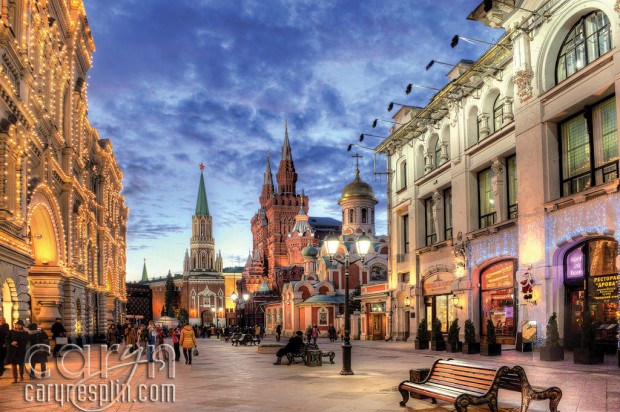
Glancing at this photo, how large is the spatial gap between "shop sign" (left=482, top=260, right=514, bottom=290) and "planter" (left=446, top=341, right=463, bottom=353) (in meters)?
3.32

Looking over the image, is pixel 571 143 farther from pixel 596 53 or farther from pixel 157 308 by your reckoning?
pixel 157 308

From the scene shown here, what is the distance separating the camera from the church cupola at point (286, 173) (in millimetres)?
138125

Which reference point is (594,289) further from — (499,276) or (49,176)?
(49,176)

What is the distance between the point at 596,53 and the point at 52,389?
2037cm

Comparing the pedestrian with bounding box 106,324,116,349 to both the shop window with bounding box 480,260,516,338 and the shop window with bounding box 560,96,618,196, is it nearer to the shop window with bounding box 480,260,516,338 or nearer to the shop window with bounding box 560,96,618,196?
the shop window with bounding box 480,260,516,338

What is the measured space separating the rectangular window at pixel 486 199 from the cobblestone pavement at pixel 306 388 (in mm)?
10617

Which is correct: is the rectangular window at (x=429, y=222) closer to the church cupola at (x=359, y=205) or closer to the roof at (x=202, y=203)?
the church cupola at (x=359, y=205)

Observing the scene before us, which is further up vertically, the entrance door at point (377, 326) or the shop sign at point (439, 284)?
the shop sign at point (439, 284)

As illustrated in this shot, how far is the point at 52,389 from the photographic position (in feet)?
49.5

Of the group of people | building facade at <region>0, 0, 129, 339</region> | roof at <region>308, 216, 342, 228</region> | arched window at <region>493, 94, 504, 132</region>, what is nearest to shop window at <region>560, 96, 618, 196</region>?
arched window at <region>493, 94, 504, 132</region>

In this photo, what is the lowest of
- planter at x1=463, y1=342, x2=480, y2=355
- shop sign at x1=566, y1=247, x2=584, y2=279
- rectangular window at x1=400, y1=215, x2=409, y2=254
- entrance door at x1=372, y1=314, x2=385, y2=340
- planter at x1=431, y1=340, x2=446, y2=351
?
entrance door at x1=372, y1=314, x2=385, y2=340

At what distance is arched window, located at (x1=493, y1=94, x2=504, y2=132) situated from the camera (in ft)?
103

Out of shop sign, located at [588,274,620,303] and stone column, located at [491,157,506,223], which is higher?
stone column, located at [491,157,506,223]

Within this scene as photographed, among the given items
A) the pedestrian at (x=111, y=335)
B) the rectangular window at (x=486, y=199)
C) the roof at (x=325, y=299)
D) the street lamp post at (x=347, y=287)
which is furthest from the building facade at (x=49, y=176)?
the roof at (x=325, y=299)
